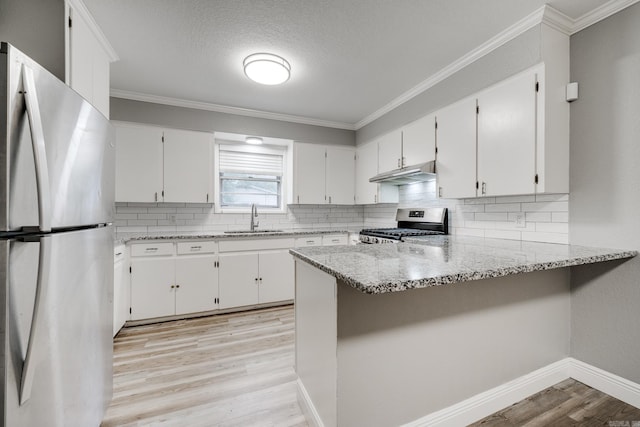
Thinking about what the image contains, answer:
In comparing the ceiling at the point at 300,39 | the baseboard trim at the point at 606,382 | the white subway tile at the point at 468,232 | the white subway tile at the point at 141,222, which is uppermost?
the ceiling at the point at 300,39

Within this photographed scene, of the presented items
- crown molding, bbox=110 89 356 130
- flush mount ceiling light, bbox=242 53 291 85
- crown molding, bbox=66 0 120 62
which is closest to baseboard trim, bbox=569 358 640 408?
flush mount ceiling light, bbox=242 53 291 85

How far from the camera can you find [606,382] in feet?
5.67

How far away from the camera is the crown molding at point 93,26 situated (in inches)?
65.1

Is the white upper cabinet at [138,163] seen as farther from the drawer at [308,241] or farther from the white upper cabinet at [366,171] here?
the white upper cabinet at [366,171]

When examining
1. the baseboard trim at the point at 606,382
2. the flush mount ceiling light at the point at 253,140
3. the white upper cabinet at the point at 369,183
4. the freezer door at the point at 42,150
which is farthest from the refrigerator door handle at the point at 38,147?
the white upper cabinet at the point at 369,183

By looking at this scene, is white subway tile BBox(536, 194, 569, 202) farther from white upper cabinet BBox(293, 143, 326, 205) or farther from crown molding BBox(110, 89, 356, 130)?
crown molding BBox(110, 89, 356, 130)

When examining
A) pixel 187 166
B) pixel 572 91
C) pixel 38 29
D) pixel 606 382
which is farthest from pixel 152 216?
pixel 606 382

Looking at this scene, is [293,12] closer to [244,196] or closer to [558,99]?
[558,99]

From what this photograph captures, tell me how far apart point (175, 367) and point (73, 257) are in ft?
4.56

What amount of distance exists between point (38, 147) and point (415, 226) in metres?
3.14

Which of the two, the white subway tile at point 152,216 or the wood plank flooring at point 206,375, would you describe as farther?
the white subway tile at point 152,216

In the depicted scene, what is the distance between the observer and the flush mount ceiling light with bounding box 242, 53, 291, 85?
2207mm

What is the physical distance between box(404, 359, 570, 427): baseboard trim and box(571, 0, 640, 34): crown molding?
7.57ft

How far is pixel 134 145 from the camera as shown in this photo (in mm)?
3014
